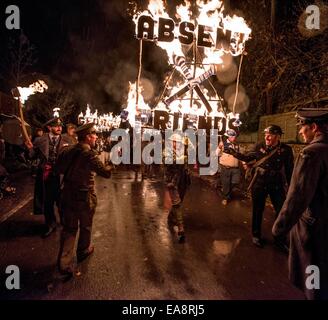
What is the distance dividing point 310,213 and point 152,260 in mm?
2775

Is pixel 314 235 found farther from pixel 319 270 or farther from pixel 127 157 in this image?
pixel 127 157

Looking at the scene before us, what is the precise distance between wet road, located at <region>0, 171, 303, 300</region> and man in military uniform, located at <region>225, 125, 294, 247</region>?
0.73m

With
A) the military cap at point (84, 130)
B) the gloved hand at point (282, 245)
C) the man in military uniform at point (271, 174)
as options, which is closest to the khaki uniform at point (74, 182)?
the military cap at point (84, 130)

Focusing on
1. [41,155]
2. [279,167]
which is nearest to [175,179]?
[279,167]

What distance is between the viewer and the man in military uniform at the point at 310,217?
281cm

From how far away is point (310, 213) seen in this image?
9.57 feet

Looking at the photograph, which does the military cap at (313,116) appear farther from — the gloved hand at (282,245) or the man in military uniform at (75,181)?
the gloved hand at (282,245)

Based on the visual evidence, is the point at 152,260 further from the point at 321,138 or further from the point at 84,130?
the point at 321,138

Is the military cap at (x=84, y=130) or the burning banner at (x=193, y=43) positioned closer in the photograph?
the military cap at (x=84, y=130)

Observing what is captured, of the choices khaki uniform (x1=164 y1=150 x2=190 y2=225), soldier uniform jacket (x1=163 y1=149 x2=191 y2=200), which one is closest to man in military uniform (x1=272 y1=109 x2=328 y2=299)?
khaki uniform (x1=164 y1=150 x2=190 y2=225)

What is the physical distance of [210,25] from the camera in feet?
30.5

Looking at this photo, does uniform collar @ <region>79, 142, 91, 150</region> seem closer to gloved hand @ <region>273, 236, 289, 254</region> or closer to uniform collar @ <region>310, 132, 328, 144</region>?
uniform collar @ <region>310, 132, 328, 144</region>

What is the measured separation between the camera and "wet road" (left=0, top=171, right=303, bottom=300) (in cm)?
390
